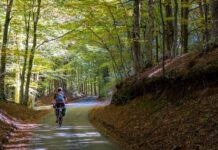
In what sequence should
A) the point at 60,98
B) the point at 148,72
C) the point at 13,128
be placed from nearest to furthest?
1. the point at 13,128
2. the point at 60,98
3. the point at 148,72

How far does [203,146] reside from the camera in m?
8.05

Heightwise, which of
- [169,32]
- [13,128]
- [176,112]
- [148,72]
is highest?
[169,32]

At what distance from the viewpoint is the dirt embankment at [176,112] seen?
29.7ft

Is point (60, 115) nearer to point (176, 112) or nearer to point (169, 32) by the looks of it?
point (176, 112)

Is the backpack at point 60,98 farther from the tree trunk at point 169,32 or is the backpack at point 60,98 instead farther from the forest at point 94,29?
the tree trunk at point 169,32

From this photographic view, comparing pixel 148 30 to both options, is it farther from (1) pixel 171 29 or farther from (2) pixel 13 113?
(2) pixel 13 113

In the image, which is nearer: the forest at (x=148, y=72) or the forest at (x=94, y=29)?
the forest at (x=148, y=72)

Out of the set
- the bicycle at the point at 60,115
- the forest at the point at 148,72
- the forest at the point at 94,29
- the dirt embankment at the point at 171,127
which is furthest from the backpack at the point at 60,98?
the dirt embankment at the point at 171,127

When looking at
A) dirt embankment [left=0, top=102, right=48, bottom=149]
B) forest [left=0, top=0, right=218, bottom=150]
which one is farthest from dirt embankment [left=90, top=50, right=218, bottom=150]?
dirt embankment [left=0, top=102, right=48, bottom=149]

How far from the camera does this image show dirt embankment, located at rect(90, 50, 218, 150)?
9.06 m

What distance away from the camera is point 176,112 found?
11.6 m

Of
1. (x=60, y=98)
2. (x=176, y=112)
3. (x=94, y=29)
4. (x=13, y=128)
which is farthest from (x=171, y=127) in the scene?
(x=94, y=29)

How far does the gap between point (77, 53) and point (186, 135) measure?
40.3 meters

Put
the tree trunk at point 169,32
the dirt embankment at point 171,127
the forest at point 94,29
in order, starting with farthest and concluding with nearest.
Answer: the tree trunk at point 169,32 → the forest at point 94,29 → the dirt embankment at point 171,127
